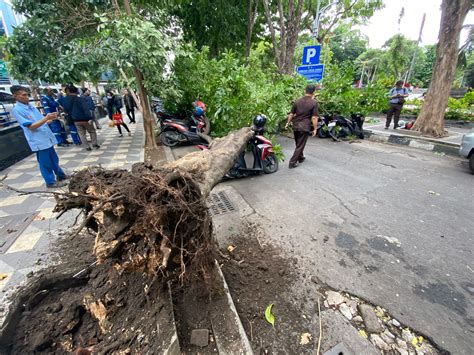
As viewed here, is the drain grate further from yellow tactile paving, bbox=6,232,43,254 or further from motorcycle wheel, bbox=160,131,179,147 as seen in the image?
motorcycle wheel, bbox=160,131,179,147

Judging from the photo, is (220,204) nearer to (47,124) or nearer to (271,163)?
(271,163)

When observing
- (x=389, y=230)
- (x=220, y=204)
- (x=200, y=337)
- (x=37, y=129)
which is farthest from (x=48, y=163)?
(x=389, y=230)

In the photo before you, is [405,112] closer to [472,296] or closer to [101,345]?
[472,296]

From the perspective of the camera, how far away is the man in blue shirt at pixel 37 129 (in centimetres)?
372

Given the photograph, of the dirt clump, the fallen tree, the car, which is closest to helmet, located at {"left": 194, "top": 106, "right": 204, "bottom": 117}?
the dirt clump

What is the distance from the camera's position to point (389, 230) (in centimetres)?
320

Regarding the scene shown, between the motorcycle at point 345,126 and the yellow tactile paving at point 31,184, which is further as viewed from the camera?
the motorcycle at point 345,126

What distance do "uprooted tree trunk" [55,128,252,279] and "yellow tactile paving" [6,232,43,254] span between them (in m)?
1.88

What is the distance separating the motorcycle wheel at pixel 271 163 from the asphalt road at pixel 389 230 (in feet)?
0.59

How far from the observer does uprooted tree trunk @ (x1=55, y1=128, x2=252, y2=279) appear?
1433 millimetres

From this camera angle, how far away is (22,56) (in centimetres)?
489

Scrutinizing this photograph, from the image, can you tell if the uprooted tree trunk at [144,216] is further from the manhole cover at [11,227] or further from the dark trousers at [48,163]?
the dark trousers at [48,163]

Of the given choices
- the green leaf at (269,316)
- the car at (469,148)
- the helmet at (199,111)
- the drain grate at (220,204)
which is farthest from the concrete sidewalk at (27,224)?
the car at (469,148)

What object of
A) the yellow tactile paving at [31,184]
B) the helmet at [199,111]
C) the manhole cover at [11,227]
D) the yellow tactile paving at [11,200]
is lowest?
the manhole cover at [11,227]
